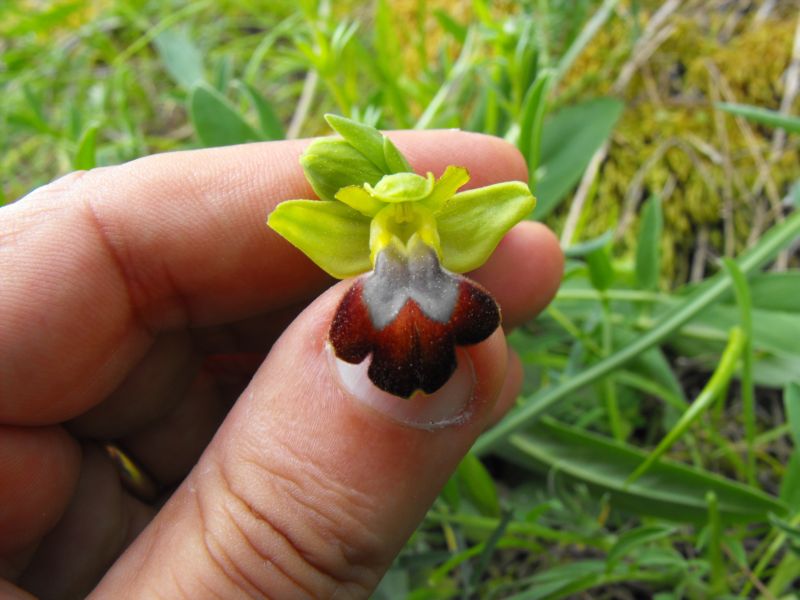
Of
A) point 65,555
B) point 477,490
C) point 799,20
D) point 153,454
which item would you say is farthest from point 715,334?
point 65,555

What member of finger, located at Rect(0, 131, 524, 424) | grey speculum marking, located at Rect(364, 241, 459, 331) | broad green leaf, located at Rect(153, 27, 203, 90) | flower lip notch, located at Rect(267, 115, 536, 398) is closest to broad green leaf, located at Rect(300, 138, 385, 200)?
flower lip notch, located at Rect(267, 115, 536, 398)

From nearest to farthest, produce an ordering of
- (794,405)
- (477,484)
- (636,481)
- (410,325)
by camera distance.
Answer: (410,325)
(794,405)
(477,484)
(636,481)

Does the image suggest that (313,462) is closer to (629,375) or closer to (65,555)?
(65,555)

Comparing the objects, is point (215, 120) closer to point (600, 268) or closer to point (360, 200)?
point (360, 200)

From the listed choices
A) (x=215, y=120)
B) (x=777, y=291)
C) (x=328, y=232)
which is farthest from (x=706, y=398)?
(x=215, y=120)

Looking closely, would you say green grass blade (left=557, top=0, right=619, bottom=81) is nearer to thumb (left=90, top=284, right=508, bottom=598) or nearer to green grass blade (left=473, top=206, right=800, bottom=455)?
green grass blade (left=473, top=206, right=800, bottom=455)
